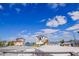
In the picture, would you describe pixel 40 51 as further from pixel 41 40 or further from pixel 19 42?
pixel 19 42

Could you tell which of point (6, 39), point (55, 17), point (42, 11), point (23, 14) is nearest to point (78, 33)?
point (55, 17)

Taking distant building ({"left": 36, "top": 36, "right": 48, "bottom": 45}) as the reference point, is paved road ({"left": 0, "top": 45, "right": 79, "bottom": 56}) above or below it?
below

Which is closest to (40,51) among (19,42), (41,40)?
(41,40)

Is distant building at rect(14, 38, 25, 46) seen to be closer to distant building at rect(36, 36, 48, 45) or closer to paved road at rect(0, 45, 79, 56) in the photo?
paved road at rect(0, 45, 79, 56)

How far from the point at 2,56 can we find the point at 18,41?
0.19 metres

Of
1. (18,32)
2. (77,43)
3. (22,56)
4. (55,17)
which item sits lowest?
(22,56)

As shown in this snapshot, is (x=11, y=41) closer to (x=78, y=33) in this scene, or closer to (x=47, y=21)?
(x=47, y=21)

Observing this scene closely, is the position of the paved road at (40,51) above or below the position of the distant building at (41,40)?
below

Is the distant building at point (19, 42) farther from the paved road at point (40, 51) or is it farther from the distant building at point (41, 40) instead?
the distant building at point (41, 40)

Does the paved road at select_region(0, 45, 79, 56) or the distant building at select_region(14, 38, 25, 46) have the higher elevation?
the distant building at select_region(14, 38, 25, 46)

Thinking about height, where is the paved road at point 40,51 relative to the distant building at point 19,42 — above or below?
below

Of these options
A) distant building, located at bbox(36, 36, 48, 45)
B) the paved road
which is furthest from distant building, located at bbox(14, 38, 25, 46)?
distant building, located at bbox(36, 36, 48, 45)

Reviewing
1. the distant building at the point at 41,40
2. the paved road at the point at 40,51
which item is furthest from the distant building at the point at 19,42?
the distant building at the point at 41,40

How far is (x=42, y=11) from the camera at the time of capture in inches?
58.2
